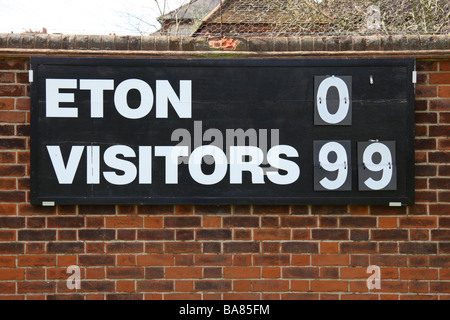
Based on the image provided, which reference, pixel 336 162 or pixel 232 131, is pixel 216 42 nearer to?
pixel 232 131

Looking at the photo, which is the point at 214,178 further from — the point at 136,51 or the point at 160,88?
the point at 136,51

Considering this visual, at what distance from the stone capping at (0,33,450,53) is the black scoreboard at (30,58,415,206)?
0.15 meters

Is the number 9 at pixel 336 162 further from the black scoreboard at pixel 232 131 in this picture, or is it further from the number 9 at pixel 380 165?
the number 9 at pixel 380 165

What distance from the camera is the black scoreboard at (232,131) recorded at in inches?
136

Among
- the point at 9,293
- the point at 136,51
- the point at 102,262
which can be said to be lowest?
the point at 9,293

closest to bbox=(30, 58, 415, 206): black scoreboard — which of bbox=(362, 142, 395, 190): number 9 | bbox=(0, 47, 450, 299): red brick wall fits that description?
bbox=(362, 142, 395, 190): number 9

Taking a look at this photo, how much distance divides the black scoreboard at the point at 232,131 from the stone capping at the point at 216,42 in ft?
0.48

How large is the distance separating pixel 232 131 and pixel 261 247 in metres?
0.95

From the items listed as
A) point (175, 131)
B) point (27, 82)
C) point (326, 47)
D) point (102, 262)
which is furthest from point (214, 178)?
point (27, 82)

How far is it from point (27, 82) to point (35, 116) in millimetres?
296

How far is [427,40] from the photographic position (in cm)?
354

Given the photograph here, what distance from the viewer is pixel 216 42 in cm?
362

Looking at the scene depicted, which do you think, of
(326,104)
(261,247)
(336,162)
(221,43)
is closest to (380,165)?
(336,162)

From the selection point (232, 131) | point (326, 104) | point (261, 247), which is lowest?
point (261, 247)
